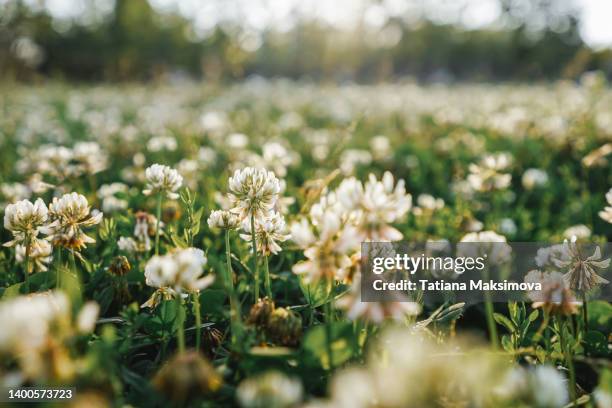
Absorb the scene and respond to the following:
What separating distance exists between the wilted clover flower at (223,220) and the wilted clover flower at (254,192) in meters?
0.06

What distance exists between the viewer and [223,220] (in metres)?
1.21

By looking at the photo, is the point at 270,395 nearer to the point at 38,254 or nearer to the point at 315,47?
the point at 38,254

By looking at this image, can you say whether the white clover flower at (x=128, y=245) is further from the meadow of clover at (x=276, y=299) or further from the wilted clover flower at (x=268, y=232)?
the wilted clover flower at (x=268, y=232)

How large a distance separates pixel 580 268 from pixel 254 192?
0.70 meters

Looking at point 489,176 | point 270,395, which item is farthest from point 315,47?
point 270,395

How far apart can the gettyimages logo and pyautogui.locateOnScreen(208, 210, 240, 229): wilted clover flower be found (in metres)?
0.36

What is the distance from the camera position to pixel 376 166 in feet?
10.4

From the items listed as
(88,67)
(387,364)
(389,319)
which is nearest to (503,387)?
(387,364)

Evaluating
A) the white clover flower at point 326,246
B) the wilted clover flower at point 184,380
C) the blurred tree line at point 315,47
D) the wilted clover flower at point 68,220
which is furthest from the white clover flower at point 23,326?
the blurred tree line at point 315,47

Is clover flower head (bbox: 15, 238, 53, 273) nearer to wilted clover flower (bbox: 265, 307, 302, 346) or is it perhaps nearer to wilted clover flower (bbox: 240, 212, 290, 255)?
wilted clover flower (bbox: 240, 212, 290, 255)

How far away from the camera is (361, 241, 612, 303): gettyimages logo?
3.15 ft

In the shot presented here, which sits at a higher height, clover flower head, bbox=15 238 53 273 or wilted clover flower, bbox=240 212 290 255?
wilted clover flower, bbox=240 212 290 255

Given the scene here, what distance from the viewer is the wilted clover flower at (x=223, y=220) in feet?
3.98

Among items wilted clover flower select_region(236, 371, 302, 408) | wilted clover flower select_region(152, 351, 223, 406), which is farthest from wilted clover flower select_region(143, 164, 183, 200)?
wilted clover flower select_region(236, 371, 302, 408)
